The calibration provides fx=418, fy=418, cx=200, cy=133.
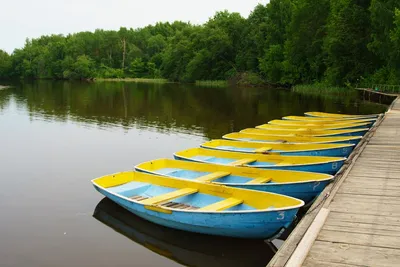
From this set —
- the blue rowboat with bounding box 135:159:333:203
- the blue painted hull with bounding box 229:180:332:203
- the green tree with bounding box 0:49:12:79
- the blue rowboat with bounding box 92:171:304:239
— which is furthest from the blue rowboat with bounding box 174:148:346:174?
the green tree with bounding box 0:49:12:79

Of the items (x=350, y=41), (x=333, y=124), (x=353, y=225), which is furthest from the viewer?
(x=350, y=41)

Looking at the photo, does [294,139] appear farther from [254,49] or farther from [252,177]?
[254,49]

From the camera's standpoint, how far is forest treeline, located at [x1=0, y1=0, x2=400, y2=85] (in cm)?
4944

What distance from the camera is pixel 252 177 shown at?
33.7 ft

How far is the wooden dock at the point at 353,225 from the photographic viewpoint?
5.05 meters

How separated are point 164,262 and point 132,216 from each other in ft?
7.48

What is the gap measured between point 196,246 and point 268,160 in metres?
4.64

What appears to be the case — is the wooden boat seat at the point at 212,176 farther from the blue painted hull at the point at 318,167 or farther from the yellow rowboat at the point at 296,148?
the yellow rowboat at the point at 296,148

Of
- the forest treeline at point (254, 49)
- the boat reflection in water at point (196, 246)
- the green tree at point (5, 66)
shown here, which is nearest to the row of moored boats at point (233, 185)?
the boat reflection in water at point (196, 246)

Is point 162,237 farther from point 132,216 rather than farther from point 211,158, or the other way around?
point 211,158

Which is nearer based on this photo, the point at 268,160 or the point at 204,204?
the point at 204,204

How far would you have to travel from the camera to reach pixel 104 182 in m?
10.3

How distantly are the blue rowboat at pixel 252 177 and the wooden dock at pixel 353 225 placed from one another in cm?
60

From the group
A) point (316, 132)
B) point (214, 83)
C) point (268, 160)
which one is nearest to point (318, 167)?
point (268, 160)
